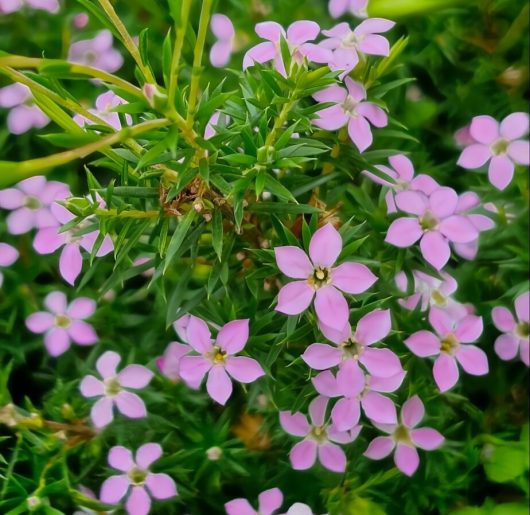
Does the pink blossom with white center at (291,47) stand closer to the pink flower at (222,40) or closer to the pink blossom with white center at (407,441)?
the pink flower at (222,40)

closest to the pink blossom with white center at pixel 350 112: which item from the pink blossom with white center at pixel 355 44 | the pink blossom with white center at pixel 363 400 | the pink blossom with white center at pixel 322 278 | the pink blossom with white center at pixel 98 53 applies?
the pink blossom with white center at pixel 355 44

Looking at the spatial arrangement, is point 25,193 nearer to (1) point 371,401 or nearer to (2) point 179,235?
(2) point 179,235

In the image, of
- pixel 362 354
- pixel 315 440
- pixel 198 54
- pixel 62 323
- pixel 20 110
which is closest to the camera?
pixel 198 54

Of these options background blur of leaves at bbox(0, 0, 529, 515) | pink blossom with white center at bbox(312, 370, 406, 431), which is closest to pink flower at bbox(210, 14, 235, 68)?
background blur of leaves at bbox(0, 0, 529, 515)

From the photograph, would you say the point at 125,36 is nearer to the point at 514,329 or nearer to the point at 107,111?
the point at 107,111

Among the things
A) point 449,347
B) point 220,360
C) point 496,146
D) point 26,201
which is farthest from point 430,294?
point 26,201

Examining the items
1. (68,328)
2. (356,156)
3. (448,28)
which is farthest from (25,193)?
(448,28)
